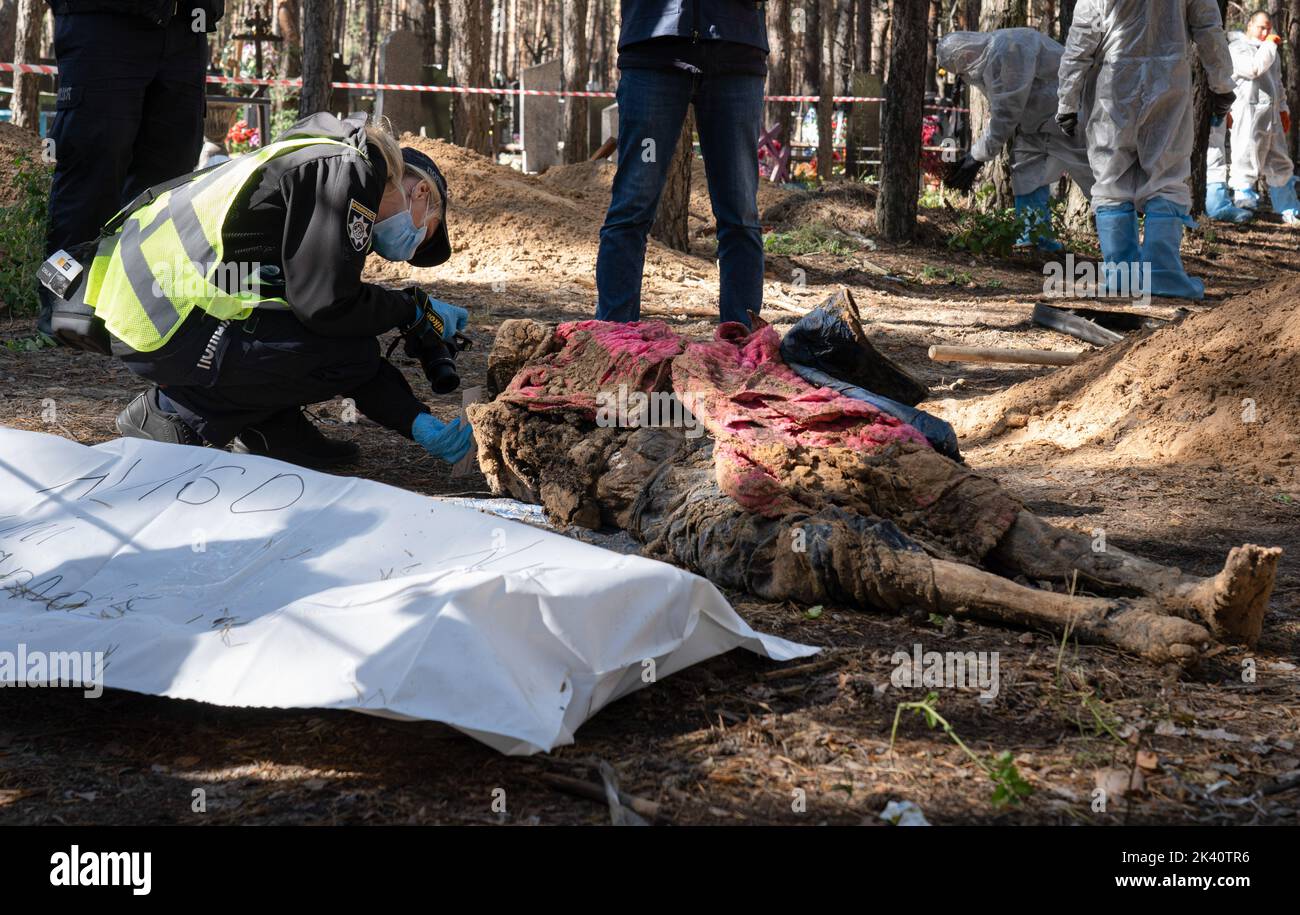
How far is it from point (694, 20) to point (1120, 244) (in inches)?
184

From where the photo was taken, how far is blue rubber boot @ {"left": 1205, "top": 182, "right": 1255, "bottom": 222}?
15258mm

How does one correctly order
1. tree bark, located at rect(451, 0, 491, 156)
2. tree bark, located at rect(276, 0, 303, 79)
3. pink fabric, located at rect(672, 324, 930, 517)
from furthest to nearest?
tree bark, located at rect(276, 0, 303, 79) → tree bark, located at rect(451, 0, 491, 156) → pink fabric, located at rect(672, 324, 930, 517)

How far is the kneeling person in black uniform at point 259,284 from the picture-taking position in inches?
132

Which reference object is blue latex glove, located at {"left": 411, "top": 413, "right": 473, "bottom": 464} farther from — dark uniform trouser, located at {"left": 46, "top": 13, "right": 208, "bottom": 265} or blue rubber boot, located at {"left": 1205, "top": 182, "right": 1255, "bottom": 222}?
blue rubber boot, located at {"left": 1205, "top": 182, "right": 1255, "bottom": 222}

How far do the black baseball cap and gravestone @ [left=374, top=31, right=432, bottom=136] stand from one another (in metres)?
11.9

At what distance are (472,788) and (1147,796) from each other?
1.03 meters

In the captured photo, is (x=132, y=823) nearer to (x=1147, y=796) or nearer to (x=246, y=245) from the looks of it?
(x=1147, y=796)

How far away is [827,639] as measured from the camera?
2.52 m

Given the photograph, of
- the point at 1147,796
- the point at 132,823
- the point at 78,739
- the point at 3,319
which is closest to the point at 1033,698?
the point at 1147,796

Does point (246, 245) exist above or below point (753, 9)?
below

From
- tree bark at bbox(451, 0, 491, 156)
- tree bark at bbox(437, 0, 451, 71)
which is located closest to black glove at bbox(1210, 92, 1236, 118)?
tree bark at bbox(451, 0, 491, 156)

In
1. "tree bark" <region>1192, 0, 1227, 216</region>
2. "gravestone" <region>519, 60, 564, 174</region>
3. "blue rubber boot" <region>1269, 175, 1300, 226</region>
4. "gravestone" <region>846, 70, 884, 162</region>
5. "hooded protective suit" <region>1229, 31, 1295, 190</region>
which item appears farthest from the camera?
"gravestone" <region>519, 60, 564, 174</region>

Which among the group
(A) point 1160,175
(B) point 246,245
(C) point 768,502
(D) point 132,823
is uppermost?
(A) point 1160,175

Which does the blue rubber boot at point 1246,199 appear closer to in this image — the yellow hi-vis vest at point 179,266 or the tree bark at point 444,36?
the yellow hi-vis vest at point 179,266
